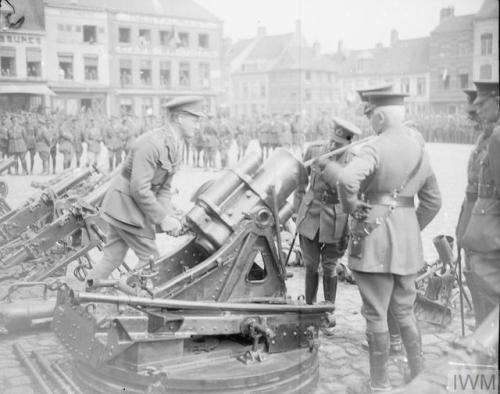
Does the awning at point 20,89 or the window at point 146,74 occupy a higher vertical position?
the window at point 146,74

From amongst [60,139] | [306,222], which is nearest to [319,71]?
[60,139]

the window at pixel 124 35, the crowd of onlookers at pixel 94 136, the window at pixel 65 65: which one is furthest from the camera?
the crowd of onlookers at pixel 94 136

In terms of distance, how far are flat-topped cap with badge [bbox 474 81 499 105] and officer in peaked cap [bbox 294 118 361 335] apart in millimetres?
1162

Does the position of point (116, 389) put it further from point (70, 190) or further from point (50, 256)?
point (70, 190)

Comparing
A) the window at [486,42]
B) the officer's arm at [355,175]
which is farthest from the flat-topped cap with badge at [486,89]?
the window at [486,42]

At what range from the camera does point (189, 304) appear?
3.96 meters

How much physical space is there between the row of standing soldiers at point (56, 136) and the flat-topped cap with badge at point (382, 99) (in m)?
15.2

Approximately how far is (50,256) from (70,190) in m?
0.88

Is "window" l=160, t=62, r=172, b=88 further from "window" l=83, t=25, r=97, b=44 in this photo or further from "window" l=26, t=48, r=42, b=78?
"window" l=26, t=48, r=42, b=78

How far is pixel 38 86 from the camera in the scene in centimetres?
899

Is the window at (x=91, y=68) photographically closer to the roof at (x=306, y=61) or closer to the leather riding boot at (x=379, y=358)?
the leather riding boot at (x=379, y=358)

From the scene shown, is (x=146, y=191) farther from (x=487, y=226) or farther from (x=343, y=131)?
(x=487, y=226)

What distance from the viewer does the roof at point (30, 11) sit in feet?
20.5

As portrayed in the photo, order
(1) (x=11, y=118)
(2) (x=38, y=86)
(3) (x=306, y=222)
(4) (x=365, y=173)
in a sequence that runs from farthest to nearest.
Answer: (1) (x=11, y=118) < (2) (x=38, y=86) < (3) (x=306, y=222) < (4) (x=365, y=173)
